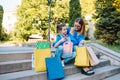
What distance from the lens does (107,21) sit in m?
9.08

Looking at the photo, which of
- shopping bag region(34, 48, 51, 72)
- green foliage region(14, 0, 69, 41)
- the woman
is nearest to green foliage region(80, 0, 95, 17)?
green foliage region(14, 0, 69, 41)

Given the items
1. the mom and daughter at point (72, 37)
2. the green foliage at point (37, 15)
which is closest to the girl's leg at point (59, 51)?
the mom and daughter at point (72, 37)

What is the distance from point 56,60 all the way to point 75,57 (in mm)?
698

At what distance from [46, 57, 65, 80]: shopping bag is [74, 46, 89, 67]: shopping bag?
0.57 metres

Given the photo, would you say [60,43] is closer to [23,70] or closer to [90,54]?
[90,54]

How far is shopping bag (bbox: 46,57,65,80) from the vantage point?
13.9ft

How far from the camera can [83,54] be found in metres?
4.82

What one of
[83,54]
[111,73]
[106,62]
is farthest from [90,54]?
[106,62]

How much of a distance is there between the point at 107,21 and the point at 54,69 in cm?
528

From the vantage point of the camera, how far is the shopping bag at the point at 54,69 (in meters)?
4.23

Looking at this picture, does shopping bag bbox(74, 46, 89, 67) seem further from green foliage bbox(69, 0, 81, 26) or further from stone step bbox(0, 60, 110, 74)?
green foliage bbox(69, 0, 81, 26)

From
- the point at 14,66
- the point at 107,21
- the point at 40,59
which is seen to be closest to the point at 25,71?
the point at 14,66

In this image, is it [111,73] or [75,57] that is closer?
[75,57]

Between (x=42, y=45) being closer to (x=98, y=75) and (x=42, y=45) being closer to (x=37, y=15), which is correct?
(x=98, y=75)
